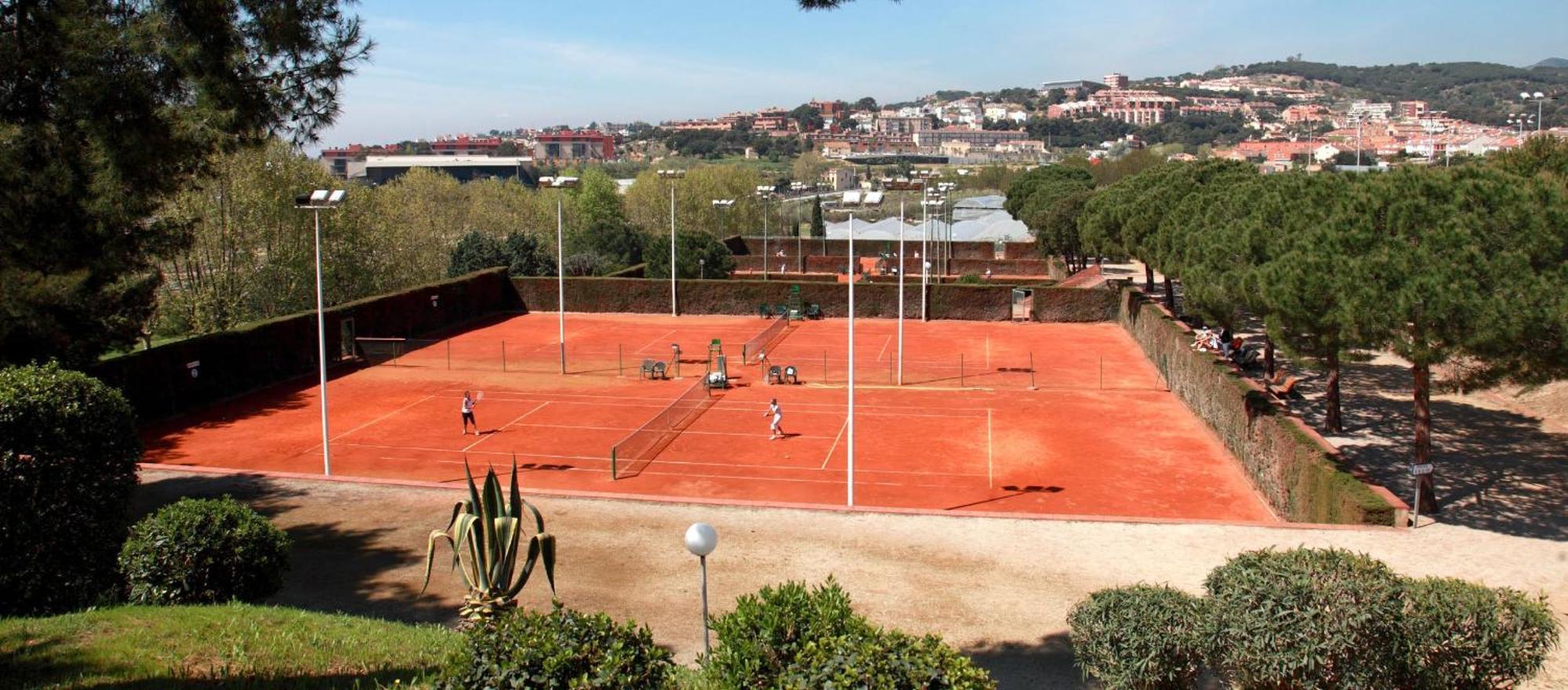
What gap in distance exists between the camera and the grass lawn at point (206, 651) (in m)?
9.55

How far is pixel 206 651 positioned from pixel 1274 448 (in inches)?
728

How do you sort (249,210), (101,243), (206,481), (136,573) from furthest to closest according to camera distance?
(249,210) < (101,243) < (206,481) < (136,573)

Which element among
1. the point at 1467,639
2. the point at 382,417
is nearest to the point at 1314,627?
the point at 1467,639

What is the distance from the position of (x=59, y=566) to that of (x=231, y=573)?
1.97m

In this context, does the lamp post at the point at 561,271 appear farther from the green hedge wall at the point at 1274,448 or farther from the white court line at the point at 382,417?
the green hedge wall at the point at 1274,448

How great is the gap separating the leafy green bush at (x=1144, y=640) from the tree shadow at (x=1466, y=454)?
1175cm

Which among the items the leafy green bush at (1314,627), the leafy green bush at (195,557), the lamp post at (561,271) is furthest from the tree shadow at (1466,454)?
the lamp post at (561,271)

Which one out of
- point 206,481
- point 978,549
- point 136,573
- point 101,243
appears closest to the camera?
point 136,573

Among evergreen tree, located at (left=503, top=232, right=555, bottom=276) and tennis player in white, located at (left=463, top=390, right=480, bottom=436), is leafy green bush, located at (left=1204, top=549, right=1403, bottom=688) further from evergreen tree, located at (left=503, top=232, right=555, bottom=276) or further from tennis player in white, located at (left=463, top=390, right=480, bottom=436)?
evergreen tree, located at (left=503, top=232, right=555, bottom=276)

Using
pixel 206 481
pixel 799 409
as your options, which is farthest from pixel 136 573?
pixel 799 409

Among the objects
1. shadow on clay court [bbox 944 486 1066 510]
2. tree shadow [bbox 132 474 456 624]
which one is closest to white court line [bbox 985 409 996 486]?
shadow on clay court [bbox 944 486 1066 510]

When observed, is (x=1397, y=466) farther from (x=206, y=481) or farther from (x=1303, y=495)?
(x=206, y=481)

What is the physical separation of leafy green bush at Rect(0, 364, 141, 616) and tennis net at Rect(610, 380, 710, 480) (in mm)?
10038

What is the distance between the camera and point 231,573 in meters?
13.0
